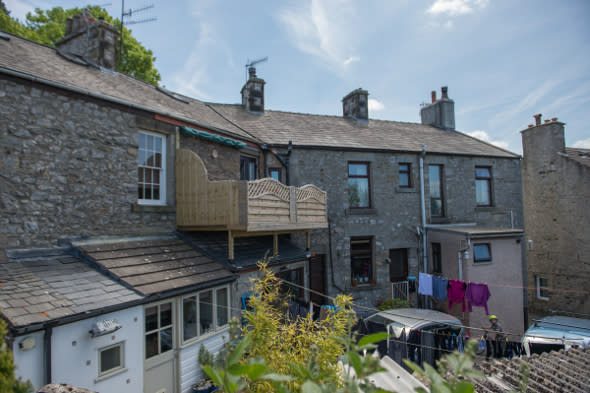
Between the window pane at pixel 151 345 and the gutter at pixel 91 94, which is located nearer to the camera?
the gutter at pixel 91 94

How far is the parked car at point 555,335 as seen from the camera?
9.70 metres

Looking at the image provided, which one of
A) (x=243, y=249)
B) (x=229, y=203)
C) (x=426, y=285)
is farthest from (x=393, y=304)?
(x=229, y=203)

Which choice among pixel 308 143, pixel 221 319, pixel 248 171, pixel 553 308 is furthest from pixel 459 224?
pixel 221 319

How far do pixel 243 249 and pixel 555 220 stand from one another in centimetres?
1593

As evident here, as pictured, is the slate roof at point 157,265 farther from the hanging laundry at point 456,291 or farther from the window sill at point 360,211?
the hanging laundry at point 456,291

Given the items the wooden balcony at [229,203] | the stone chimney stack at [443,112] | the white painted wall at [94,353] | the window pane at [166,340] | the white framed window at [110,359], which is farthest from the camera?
the stone chimney stack at [443,112]

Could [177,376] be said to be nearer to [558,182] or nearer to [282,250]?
[282,250]

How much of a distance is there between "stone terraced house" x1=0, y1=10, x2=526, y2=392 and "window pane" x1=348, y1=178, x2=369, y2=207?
0.05 m

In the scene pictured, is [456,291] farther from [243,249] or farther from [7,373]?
[7,373]

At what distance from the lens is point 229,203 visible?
841 cm

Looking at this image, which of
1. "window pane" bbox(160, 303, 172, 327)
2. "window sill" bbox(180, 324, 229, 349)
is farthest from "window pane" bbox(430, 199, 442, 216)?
"window pane" bbox(160, 303, 172, 327)

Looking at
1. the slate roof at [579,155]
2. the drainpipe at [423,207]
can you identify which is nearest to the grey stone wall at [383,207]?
the drainpipe at [423,207]

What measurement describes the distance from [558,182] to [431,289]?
984 centimetres

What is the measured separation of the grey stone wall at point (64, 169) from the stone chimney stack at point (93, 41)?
3.58 m
